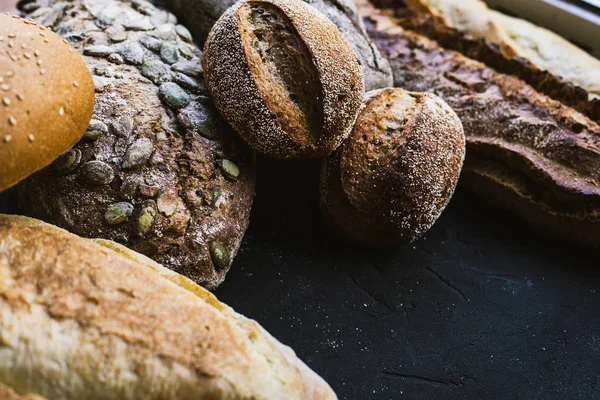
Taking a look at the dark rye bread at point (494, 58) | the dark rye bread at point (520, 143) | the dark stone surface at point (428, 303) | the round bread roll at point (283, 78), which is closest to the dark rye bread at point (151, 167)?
the round bread roll at point (283, 78)

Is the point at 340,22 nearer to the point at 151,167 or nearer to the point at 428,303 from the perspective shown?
the point at 151,167

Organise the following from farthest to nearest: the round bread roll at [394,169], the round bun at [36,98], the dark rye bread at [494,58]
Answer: the dark rye bread at [494,58], the round bread roll at [394,169], the round bun at [36,98]

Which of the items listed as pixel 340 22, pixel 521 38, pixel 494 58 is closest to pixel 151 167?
pixel 340 22

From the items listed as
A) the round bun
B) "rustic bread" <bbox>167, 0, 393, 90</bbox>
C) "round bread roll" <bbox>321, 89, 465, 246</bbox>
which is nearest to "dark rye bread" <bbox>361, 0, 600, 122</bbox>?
"rustic bread" <bbox>167, 0, 393, 90</bbox>

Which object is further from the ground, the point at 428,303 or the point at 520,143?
the point at 520,143

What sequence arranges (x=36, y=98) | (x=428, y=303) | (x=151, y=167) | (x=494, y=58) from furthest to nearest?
(x=494, y=58), (x=428, y=303), (x=151, y=167), (x=36, y=98)

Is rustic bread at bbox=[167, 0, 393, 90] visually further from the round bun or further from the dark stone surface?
the round bun

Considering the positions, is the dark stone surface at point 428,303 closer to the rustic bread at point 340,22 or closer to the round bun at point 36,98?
the rustic bread at point 340,22
